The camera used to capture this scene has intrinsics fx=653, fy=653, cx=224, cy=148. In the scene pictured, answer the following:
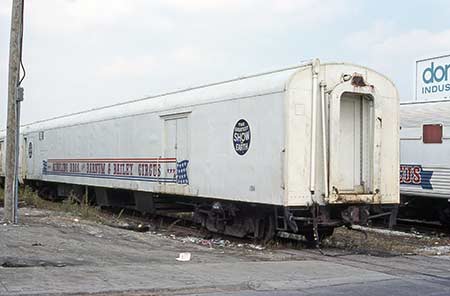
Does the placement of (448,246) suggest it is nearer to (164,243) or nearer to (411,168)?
(411,168)

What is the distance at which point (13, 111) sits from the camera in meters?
14.3

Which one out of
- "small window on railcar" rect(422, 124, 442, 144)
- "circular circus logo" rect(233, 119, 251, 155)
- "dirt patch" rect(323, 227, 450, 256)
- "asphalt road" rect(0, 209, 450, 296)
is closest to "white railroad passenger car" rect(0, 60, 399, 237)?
"circular circus logo" rect(233, 119, 251, 155)

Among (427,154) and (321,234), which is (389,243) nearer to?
(321,234)

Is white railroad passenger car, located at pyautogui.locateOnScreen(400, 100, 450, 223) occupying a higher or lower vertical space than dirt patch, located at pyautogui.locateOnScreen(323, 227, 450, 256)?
higher

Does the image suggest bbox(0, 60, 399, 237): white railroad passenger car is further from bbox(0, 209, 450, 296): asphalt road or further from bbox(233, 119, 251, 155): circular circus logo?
bbox(0, 209, 450, 296): asphalt road

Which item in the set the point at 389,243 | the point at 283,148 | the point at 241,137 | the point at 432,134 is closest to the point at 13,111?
the point at 241,137

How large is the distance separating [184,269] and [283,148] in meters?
3.14

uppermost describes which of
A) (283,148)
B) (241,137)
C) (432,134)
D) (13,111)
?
(13,111)

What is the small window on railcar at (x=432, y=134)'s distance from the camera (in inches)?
622

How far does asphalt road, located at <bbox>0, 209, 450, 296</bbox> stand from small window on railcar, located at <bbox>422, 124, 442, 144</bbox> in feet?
14.7

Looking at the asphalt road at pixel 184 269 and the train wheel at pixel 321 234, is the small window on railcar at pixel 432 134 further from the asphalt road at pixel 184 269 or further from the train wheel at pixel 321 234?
the asphalt road at pixel 184 269

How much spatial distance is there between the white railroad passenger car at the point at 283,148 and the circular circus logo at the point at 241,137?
19 mm

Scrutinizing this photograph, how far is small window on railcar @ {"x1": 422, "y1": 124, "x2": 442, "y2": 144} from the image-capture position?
15.8m

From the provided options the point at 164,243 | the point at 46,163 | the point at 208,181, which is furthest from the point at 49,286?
the point at 46,163
